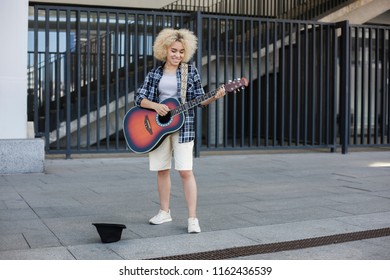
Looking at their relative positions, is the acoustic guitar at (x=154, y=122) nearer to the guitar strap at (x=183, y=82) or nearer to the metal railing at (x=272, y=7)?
the guitar strap at (x=183, y=82)

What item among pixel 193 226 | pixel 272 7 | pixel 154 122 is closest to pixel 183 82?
pixel 154 122

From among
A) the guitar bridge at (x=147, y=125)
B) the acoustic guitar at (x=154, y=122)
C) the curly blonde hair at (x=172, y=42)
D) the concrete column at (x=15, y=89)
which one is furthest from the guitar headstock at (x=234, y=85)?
the concrete column at (x=15, y=89)

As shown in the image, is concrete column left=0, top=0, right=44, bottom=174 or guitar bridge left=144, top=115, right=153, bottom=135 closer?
guitar bridge left=144, top=115, right=153, bottom=135

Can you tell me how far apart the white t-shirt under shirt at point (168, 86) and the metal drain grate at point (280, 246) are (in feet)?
5.06

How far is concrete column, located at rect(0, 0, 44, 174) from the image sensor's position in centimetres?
953

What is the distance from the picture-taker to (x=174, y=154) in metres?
5.73

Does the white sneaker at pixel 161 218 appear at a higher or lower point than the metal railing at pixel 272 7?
lower

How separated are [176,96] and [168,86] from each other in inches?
4.5

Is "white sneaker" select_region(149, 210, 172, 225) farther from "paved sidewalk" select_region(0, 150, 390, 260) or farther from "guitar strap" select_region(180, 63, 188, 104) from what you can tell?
"guitar strap" select_region(180, 63, 188, 104)

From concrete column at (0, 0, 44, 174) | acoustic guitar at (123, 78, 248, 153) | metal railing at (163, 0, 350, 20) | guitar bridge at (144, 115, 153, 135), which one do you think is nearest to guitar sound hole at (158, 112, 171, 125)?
acoustic guitar at (123, 78, 248, 153)

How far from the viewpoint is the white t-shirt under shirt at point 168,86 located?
18.6 ft

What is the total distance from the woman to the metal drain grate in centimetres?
73
